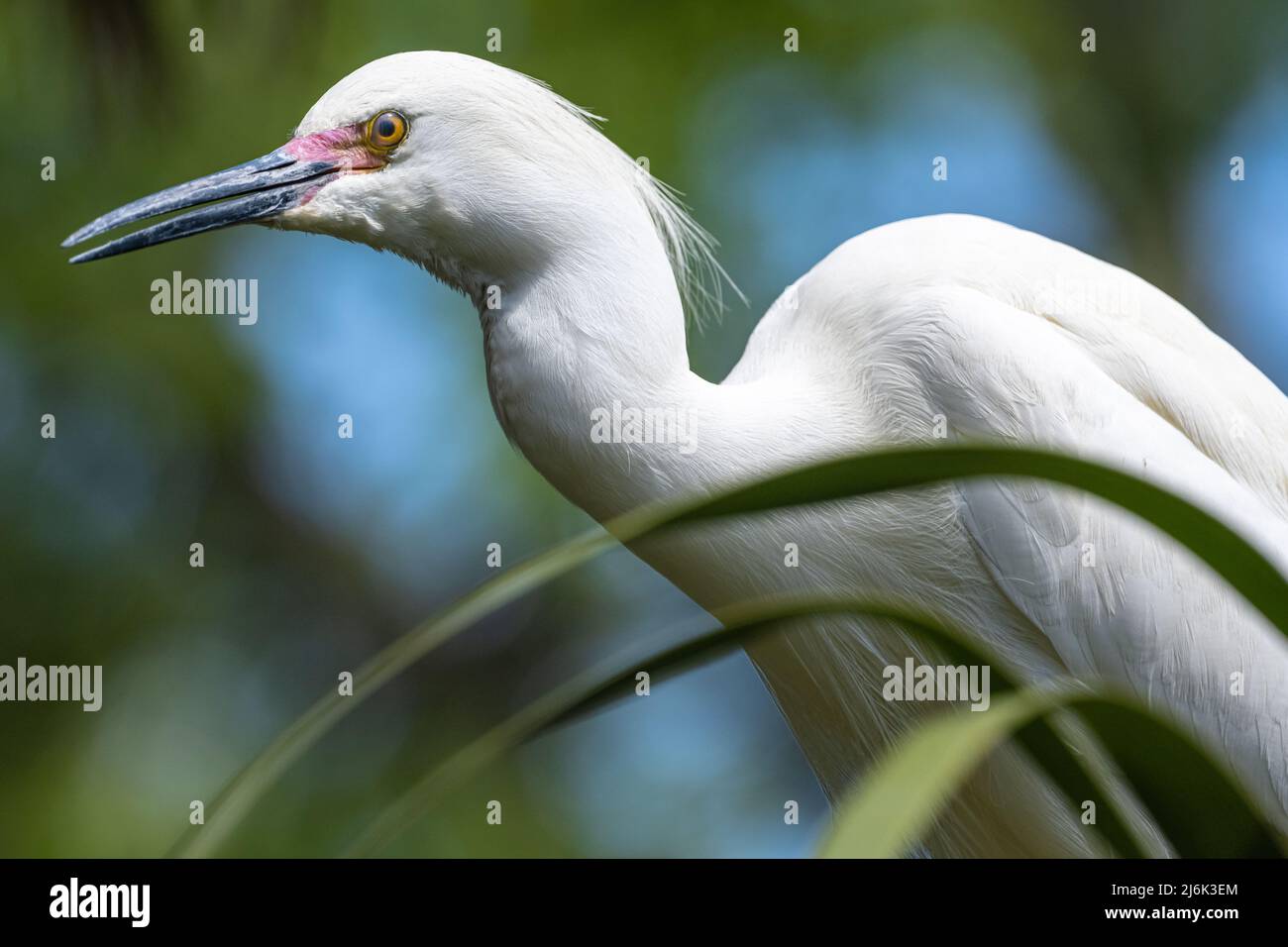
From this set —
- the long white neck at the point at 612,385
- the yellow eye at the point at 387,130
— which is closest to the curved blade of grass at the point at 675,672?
the long white neck at the point at 612,385

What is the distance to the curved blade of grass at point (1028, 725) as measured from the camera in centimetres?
34

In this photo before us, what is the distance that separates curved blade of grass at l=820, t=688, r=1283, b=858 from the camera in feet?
1.11

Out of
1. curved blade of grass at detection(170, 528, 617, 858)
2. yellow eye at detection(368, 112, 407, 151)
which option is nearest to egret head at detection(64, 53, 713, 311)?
yellow eye at detection(368, 112, 407, 151)

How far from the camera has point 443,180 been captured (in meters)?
1.35

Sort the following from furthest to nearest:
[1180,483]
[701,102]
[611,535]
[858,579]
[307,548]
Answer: [701,102]
[307,548]
[858,579]
[1180,483]
[611,535]

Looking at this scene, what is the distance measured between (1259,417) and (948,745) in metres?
1.34

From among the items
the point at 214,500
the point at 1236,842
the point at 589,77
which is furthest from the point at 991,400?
the point at 214,500

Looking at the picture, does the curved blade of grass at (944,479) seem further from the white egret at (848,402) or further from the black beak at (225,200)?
the black beak at (225,200)

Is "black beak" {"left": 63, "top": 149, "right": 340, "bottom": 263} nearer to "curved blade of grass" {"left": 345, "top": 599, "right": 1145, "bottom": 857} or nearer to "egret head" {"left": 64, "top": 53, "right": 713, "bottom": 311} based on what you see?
"egret head" {"left": 64, "top": 53, "right": 713, "bottom": 311}

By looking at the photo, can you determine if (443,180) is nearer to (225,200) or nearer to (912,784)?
(225,200)

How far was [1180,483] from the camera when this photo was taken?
134 cm

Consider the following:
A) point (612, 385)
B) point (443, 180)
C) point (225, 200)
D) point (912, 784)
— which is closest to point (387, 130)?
point (443, 180)

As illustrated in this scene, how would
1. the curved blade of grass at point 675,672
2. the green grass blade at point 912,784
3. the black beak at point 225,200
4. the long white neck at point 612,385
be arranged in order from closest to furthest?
1. the green grass blade at point 912,784
2. the curved blade of grass at point 675,672
3. the long white neck at point 612,385
4. the black beak at point 225,200

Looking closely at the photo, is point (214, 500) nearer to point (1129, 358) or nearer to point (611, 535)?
point (1129, 358)
